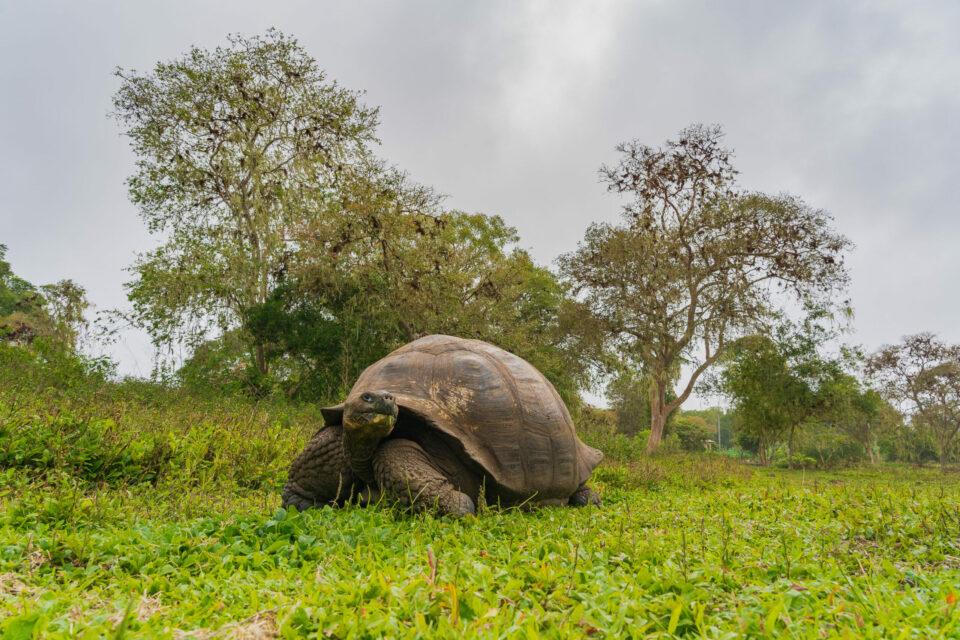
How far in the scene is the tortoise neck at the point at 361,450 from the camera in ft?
12.4

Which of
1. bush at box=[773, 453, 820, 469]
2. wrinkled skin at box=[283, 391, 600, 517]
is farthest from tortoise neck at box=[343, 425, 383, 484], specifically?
bush at box=[773, 453, 820, 469]

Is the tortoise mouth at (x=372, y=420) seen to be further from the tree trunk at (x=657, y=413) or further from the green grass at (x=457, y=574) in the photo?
the tree trunk at (x=657, y=413)

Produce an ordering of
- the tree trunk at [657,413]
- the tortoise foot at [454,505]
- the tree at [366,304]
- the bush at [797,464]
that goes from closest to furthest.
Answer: the tortoise foot at [454,505] < the tree at [366,304] < the tree trunk at [657,413] < the bush at [797,464]

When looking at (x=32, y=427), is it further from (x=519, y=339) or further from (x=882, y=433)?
(x=882, y=433)

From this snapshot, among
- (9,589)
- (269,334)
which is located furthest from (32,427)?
(269,334)

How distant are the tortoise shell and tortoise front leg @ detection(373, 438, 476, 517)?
0.25m

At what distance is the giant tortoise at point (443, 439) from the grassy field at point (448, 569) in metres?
0.26

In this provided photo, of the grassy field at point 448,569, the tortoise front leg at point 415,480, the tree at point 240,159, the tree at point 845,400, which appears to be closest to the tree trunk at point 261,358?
the tree at point 240,159

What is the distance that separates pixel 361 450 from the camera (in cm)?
391

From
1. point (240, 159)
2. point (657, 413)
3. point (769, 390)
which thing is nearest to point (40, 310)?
point (240, 159)

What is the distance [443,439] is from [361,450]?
1.88 feet

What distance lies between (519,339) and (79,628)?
1429 cm

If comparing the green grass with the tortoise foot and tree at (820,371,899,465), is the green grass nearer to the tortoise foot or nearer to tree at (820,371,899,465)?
the tortoise foot

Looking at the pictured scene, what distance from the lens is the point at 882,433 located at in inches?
1371
